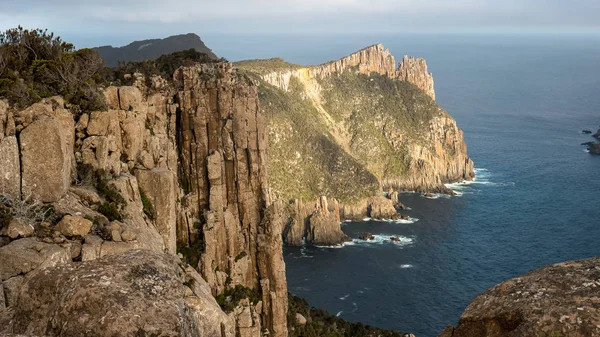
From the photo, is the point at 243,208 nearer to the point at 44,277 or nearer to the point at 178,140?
the point at 178,140

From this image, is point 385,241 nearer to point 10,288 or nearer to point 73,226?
point 73,226

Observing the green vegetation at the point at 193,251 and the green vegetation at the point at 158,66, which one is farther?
the green vegetation at the point at 193,251

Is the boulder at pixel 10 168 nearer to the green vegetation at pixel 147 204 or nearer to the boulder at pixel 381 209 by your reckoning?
the green vegetation at pixel 147 204

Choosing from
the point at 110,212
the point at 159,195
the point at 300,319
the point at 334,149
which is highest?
the point at 110,212

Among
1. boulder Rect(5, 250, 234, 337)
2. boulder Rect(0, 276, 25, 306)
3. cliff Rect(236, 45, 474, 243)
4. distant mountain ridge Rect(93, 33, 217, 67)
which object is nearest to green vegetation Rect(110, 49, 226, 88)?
boulder Rect(0, 276, 25, 306)

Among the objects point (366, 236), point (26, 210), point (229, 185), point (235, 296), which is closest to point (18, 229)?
point (26, 210)

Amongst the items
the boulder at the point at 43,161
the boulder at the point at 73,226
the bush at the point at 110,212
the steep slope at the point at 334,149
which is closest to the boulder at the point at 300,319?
the bush at the point at 110,212

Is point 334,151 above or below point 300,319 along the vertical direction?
above
